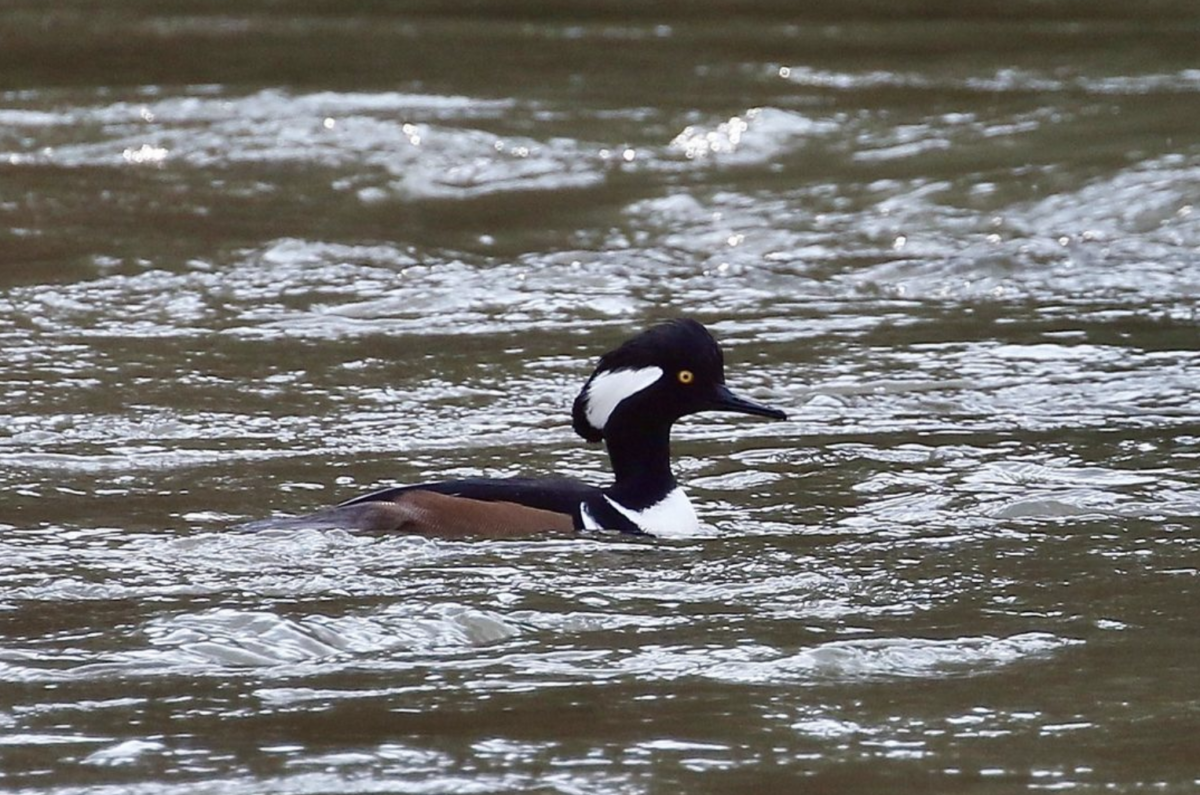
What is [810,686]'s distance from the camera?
6152 millimetres

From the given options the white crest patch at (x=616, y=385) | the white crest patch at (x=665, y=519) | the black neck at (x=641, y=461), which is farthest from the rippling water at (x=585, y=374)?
the white crest patch at (x=616, y=385)

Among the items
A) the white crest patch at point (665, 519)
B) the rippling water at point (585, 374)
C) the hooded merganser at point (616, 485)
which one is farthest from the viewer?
the white crest patch at point (665, 519)

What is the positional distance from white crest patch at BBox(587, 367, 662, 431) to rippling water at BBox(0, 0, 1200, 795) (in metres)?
0.60

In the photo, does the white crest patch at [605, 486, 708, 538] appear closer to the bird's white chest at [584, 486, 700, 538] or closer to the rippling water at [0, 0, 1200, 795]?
the bird's white chest at [584, 486, 700, 538]

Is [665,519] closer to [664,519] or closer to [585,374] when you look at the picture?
[664,519]

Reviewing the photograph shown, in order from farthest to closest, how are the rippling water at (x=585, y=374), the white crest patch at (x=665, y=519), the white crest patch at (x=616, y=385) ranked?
1. the white crest patch at (x=616, y=385)
2. the white crest patch at (x=665, y=519)
3. the rippling water at (x=585, y=374)

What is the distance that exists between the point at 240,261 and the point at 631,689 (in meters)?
7.95

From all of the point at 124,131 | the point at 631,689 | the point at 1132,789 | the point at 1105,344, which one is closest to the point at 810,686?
the point at 631,689

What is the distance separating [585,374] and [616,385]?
280 centimetres

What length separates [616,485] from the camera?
A: 8289 mm

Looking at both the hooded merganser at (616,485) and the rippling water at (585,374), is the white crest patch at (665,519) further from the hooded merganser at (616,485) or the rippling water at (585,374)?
the rippling water at (585,374)

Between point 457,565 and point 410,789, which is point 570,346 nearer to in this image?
point 457,565

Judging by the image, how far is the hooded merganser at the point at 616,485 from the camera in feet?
25.7

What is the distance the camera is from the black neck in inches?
322
